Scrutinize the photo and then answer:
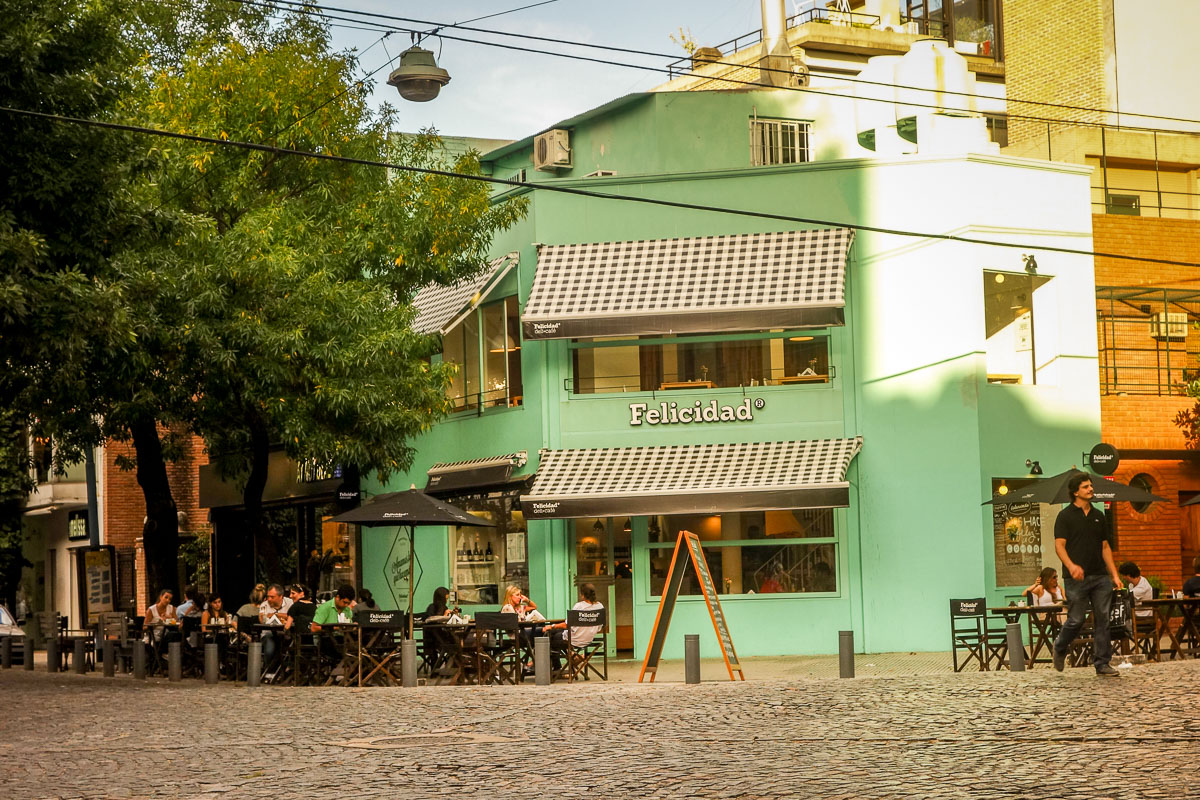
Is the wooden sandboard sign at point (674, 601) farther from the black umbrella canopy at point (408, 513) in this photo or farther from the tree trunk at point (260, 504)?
the tree trunk at point (260, 504)

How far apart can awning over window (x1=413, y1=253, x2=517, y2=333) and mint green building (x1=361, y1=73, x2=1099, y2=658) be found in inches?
3.6

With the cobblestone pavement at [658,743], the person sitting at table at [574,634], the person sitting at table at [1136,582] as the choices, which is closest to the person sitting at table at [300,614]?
the person sitting at table at [574,634]

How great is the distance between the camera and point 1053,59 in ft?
105

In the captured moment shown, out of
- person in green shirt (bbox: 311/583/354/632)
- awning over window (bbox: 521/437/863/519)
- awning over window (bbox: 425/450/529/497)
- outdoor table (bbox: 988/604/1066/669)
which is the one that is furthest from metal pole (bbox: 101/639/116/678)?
outdoor table (bbox: 988/604/1066/669)

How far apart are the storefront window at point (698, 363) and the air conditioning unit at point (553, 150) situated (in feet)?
17.5

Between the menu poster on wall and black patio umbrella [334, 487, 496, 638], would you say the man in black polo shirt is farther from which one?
the menu poster on wall

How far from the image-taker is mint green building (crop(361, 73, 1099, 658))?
23.3 m

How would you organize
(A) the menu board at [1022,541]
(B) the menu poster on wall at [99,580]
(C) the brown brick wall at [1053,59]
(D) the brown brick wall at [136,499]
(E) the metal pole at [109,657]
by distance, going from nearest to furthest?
(A) the menu board at [1022,541]
(E) the metal pole at [109,657]
(C) the brown brick wall at [1053,59]
(B) the menu poster on wall at [99,580]
(D) the brown brick wall at [136,499]

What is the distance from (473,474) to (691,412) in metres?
4.19

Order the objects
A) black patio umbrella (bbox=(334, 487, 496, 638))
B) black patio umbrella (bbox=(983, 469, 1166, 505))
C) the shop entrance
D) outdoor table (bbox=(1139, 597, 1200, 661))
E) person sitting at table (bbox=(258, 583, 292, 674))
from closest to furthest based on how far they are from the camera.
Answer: outdoor table (bbox=(1139, 597, 1200, 661)) → black patio umbrella (bbox=(334, 487, 496, 638)) → person sitting at table (bbox=(258, 583, 292, 674)) → black patio umbrella (bbox=(983, 469, 1166, 505)) → the shop entrance

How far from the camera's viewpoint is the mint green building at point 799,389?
23297mm

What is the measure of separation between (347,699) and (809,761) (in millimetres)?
7819

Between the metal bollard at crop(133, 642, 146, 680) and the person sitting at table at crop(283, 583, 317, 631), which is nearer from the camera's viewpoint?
the person sitting at table at crop(283, 583, 317, 631)

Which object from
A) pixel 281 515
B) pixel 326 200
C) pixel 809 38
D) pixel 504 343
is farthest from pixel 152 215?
pixel 809 38
